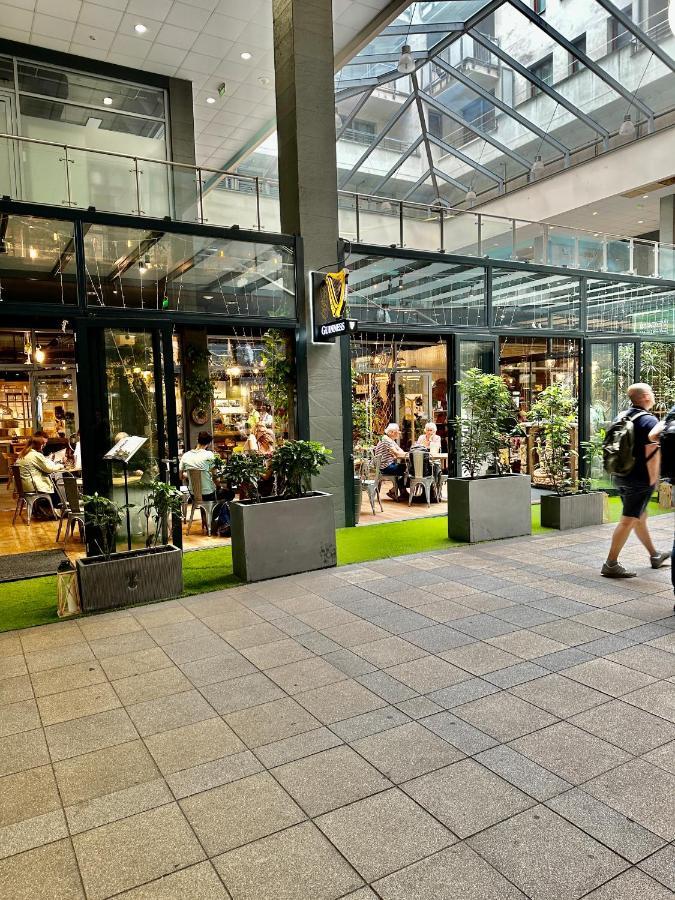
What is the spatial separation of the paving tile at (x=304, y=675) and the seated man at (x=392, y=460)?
5.64 m

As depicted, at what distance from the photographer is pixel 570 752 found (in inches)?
109

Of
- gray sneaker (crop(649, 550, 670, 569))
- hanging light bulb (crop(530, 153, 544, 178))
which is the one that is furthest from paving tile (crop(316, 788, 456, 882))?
hanging light bulb (crop(530, 153, 544, 178))

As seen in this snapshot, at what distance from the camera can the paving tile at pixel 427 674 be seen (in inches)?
137

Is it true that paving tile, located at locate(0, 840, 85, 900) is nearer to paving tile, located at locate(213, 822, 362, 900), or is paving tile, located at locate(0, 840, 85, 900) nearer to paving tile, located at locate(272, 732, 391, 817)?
paving tile, located at locate(213, 822, 362, 900)

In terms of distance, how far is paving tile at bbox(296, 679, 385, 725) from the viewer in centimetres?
317

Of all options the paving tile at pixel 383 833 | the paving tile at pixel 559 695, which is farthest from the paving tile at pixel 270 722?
the paving tile at pixel 559 695

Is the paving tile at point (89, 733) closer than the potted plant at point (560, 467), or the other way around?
the paving tile at point (89, 733)

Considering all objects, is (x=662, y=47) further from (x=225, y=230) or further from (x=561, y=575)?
(x=561, y=575)

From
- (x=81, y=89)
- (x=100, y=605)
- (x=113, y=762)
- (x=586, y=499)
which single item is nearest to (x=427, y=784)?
(x=113, y=762)

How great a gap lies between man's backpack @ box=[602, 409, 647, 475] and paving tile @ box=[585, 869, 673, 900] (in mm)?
3718

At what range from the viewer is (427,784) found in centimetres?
256

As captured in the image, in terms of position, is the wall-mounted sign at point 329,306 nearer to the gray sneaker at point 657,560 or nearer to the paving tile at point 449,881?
the gray sneaker at point 657,560

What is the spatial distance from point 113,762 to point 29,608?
2.74m

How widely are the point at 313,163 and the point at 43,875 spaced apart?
23.9 feet
